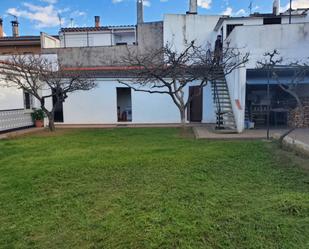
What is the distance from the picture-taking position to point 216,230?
11.6 feet

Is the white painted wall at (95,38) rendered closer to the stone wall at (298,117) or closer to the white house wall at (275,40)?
the white house wall at (275,40)

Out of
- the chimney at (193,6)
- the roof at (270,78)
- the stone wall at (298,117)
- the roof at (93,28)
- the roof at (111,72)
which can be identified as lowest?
the stone wall at (298,117)

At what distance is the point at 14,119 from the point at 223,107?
39.3ft

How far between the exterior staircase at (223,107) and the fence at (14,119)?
11379 millimetres

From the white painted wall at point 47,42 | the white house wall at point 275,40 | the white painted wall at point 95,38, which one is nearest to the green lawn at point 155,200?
the white house wall at point 275,40

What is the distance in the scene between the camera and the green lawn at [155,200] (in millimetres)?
3414

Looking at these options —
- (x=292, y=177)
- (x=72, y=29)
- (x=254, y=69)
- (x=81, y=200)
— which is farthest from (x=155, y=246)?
(x=72, y=29)

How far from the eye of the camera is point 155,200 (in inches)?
180

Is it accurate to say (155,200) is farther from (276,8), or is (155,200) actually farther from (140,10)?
(140,10)

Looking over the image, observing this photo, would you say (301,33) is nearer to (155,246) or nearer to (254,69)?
(254,69)

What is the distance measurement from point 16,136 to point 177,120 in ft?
32.2

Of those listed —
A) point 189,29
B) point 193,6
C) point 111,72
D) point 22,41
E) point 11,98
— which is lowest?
point 11,98

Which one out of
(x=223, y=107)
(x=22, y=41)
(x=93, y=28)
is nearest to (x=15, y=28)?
(x=22, y=41)

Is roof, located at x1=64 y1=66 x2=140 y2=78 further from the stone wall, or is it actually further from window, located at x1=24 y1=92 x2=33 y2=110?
the stone wall
